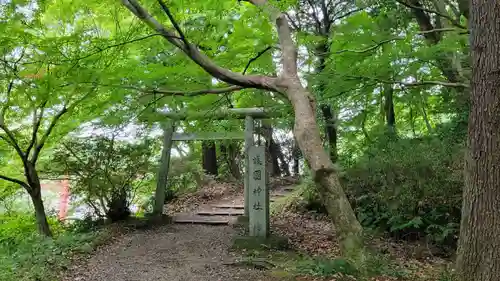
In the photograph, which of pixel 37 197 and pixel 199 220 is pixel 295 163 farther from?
pixel 37 197

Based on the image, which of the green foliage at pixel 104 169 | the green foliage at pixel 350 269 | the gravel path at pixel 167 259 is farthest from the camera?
the green foliage at pixel 104 169

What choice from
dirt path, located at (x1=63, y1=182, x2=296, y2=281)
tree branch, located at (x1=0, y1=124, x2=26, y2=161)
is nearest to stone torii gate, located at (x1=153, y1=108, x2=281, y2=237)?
dirt path, located at (x1=63, y1=182, x2=296, y2=281)

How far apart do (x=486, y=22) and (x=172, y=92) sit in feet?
13.7

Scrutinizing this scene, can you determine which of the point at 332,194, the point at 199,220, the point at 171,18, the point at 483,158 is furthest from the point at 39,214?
the point at 483,158

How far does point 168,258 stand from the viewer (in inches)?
251

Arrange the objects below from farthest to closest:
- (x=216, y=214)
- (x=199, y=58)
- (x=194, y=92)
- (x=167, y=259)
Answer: (x=216, y=214) → (x=167, y=259) → (x=194, y=92) → (x=199, y=58)

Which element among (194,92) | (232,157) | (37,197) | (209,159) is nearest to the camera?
(194,92)

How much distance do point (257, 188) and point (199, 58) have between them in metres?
3.29

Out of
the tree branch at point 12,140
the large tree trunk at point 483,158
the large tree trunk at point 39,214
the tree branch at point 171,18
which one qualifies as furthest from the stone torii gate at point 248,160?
the large tree trunk at point 483,158

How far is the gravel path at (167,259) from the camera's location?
209 inches

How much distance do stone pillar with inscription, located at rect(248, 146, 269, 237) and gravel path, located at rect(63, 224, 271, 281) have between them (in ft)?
2.33

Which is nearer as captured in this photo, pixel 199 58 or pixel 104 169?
pixel 199 58

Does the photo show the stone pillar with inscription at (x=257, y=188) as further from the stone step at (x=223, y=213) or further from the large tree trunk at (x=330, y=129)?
the large tree trunk at (x=330, y=129)

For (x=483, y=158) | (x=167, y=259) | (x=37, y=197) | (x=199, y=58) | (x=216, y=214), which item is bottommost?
(x=167, y=259)
